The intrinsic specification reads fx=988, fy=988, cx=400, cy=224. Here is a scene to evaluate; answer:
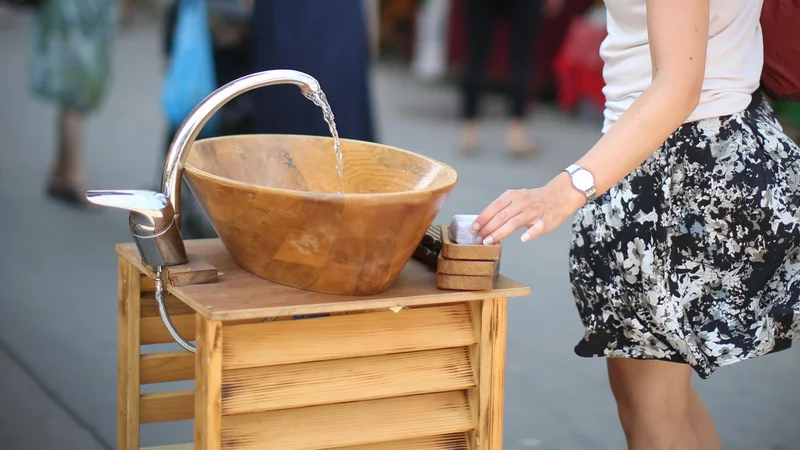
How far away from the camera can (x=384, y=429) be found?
1.58m

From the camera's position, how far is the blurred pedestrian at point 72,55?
14.9 ft

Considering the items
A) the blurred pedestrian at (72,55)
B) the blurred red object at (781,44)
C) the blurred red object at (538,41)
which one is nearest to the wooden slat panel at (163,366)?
the blurred red object at (781,44)

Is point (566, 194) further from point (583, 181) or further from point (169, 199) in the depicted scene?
point (169, 199)

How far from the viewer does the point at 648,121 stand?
1.54 m

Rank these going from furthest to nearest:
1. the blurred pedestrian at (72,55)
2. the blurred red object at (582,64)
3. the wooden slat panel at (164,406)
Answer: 1. the blurred red object at (582,64)
2. the blurred pedestrian at (72,55)
3. the wooden slat panel at (164,406)

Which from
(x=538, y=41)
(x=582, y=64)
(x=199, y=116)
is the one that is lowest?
(x=199, y=116)

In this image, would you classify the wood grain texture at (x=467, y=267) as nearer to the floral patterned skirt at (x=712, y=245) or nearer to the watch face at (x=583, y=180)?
the watch face at (x=583, y=180)

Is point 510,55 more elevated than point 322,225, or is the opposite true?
point 510,55

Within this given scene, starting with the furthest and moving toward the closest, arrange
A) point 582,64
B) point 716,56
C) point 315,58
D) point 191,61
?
point 582,64 → point 191,61 → point 315,58 → point 716,56

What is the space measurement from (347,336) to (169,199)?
1.21 ft

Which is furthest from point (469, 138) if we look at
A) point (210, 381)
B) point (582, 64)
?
point (210, 381)

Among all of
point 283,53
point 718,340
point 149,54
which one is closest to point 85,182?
point 283,53

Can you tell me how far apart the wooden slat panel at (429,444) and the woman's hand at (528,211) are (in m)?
0.36

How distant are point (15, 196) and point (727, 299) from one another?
163 inches
